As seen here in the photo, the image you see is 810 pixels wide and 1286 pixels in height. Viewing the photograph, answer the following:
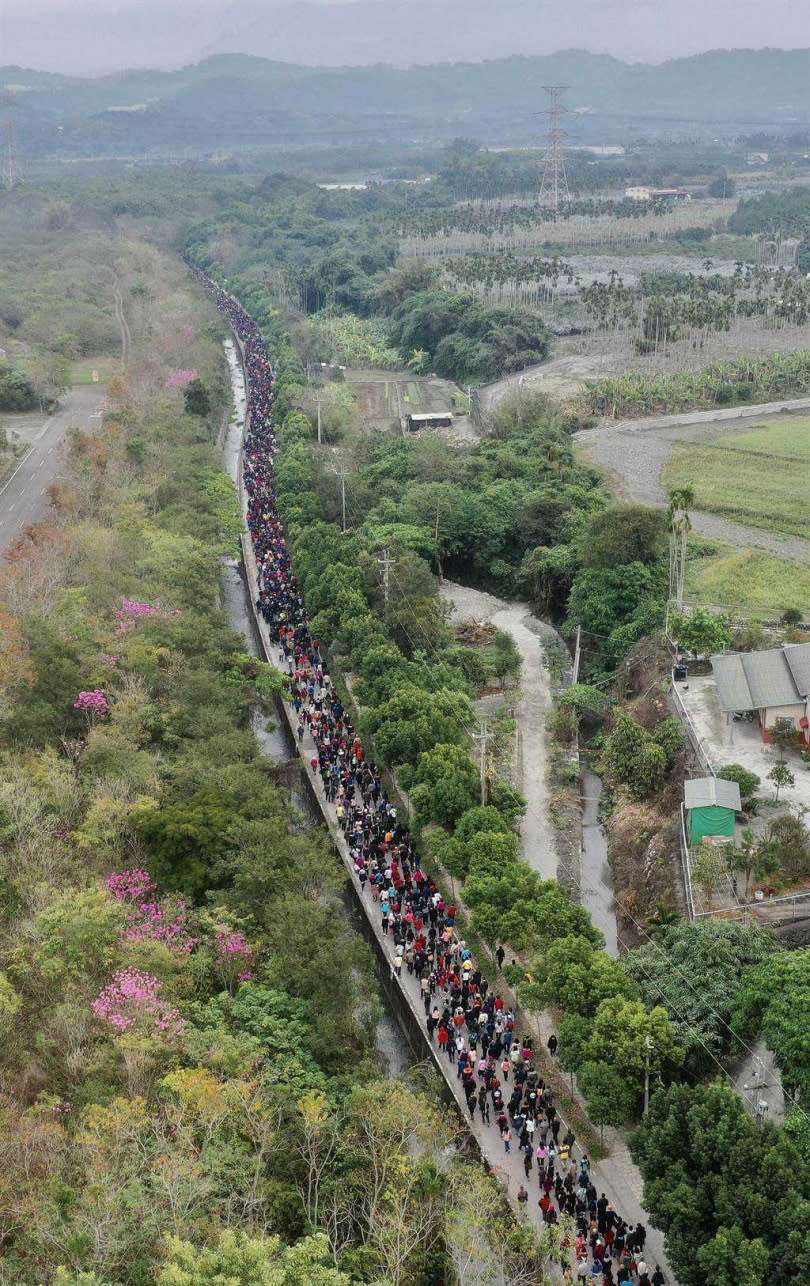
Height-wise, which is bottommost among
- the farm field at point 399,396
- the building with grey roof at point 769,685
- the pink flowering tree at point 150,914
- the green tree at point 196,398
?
the farm field at point 399,396

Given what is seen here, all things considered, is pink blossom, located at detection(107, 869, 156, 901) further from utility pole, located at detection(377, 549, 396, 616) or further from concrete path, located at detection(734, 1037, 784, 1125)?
utility pole, located at detection(377, 549, 396, 616)

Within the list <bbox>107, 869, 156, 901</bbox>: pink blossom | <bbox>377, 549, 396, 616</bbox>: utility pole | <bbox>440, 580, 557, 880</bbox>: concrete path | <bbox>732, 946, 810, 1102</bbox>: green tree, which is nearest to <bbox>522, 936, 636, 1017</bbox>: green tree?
<bbox>732, 946, 810, 1102</bbox>: green tree

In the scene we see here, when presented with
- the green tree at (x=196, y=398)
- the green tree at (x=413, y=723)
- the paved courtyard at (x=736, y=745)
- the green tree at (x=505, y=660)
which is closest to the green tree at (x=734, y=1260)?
the paved courtyard at (x=736, y=745)

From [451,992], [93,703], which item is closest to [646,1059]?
[451,992]

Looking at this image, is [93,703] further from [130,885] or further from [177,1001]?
[177,1001]

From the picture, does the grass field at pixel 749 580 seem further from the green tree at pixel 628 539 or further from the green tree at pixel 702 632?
the green tree at pixel 702 632

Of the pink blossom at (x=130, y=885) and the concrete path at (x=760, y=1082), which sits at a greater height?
the pink blossom at (x=130, y=885)
